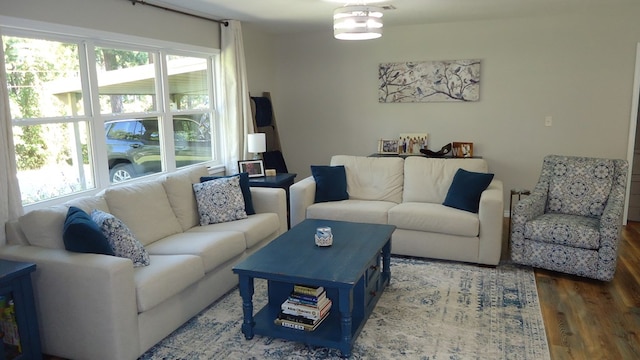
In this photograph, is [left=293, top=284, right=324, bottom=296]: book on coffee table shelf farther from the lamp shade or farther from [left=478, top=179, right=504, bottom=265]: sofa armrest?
the lamp shade

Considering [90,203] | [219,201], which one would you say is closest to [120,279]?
[90,203]

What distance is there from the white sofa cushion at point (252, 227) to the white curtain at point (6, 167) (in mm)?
1222

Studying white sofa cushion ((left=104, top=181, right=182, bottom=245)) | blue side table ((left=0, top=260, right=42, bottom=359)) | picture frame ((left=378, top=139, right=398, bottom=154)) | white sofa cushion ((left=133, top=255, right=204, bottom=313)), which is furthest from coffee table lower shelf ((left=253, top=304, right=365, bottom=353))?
picture frame ((left=378, top=139, right=398, bottom=154))

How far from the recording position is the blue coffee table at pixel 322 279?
2.54 metres

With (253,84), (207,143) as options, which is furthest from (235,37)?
(207,143)

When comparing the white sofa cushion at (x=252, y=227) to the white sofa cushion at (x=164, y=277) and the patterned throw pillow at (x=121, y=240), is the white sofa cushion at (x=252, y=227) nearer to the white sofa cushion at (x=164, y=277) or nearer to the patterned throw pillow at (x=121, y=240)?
the white sofa cushion at (x=164, y=277)

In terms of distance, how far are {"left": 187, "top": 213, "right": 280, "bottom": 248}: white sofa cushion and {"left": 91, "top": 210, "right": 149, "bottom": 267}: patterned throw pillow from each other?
2.67ft

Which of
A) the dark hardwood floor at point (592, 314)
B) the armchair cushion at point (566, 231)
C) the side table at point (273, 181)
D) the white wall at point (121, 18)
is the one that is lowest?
the dark hardwood floor at point (592, 314)

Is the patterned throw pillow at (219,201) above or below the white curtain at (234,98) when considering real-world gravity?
below

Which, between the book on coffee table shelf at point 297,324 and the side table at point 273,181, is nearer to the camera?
the book on coffee table shelf at point 297,324

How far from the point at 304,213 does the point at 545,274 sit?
Result: 216 cm

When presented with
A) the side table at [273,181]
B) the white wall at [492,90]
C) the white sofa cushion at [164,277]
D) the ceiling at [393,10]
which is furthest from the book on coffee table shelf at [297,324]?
the white wall at [492,90]

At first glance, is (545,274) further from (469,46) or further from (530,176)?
(469,46)

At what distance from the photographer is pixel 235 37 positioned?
5145 millimetres
